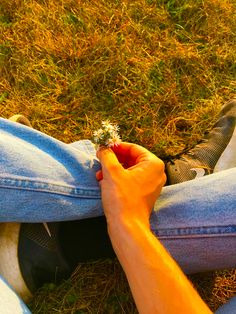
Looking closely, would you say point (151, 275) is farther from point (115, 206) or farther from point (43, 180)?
point (43, 180)

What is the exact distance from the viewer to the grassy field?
2.10 metres

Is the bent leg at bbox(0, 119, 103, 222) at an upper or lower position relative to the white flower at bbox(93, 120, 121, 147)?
lower

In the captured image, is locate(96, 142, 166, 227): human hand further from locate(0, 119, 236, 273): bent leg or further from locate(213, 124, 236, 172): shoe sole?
locate(213, 124, 236, 172): shoe sole

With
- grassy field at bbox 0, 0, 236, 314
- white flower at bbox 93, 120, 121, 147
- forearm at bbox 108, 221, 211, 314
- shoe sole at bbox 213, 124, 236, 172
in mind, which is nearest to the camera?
forearm at bbox 108, 221, 211, 314

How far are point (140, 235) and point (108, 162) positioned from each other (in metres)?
0.26

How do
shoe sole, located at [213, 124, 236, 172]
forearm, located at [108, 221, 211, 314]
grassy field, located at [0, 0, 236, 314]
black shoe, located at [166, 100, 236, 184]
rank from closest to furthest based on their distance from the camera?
1. forearm, located at [108, 221, 211, 314]
2. black shoe, located at [166, 100, 236, 184]
3. shoe sole, located at [213, 124, 236, 172]
4. grassy field, located at [0, 0, 236, 314]

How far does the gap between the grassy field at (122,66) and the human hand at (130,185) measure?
70cm

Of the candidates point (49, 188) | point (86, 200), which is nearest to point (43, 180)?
point (49, 188)

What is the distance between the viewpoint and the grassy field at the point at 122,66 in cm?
210

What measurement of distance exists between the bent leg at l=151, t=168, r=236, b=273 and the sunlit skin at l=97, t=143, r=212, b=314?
10 cm

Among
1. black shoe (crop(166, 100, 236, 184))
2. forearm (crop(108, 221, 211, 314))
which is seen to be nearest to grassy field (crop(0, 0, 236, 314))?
black shoe (crop(166, 100, 236, 184))

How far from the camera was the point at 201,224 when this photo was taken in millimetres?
1305

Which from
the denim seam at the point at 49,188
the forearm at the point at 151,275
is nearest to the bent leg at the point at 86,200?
the denim seam at the point at 49,188

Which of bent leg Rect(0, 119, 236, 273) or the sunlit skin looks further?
bent leg Rect(0, 119, 236, 273)
